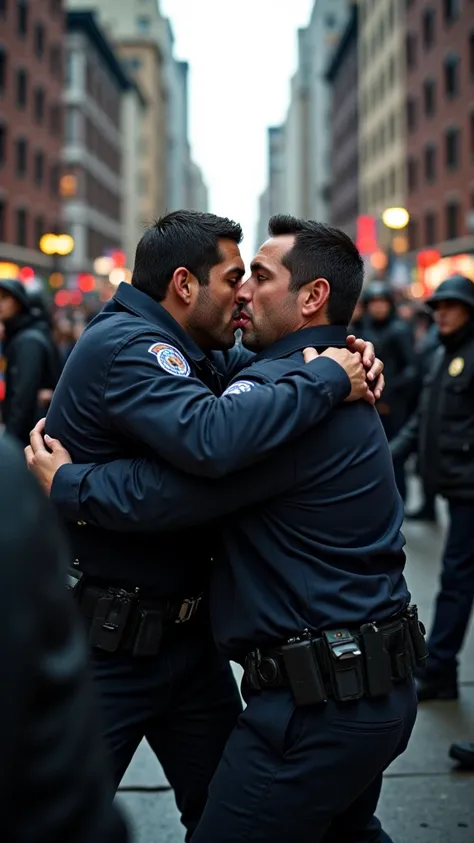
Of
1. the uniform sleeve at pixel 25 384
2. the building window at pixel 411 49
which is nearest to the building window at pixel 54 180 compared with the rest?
the building window at pixel 411 49

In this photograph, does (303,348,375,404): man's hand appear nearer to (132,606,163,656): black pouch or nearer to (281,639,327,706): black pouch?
(281,639,327,706): black pouch

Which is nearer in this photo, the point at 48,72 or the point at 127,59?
the point at 48,72

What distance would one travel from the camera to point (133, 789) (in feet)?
15.9

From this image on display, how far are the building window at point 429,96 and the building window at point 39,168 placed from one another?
18961 mm

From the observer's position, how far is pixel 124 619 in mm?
3090

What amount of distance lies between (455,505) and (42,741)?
4.99 meters

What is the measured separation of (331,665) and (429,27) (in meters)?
53.0

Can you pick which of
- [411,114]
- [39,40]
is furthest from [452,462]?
[39,40]

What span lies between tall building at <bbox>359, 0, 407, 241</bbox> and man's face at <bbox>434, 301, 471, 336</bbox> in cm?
4950

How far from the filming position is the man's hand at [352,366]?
2.93 metres

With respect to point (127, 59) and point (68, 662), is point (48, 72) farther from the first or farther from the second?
point (68, 662)

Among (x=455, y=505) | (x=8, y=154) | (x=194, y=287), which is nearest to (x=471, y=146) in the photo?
(x=8, y=154)

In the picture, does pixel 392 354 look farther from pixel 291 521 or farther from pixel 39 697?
pixel 39 697

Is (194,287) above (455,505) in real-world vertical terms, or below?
above
